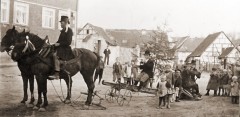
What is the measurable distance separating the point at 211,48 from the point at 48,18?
300 centimetres

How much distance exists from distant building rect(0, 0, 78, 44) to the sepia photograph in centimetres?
1

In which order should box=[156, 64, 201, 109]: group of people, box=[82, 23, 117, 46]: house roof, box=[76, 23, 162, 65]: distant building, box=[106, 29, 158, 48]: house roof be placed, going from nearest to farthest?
1. box=[82, 23, 117, 46]: house roof
2. box=[76, 23, 162, 65]: distant building
3. box=[156, 64, 201, 109]: group of people
4. box=[106, 29, 158, 48]: house roof

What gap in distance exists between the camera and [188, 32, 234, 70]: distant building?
242 inches

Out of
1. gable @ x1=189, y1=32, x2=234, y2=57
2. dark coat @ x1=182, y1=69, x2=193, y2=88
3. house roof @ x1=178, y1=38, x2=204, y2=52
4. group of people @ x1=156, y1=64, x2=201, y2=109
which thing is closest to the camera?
group of people @ x1=156, y1=64, x2=201, y2=109

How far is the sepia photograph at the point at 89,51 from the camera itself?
14.5 ft

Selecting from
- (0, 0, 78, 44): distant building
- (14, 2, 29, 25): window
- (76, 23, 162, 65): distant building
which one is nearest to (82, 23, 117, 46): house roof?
(76, 23, 162, 65): distant building

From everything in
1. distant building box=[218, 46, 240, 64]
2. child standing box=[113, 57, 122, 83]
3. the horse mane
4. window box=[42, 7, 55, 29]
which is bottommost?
child standing box=[113, 57, 122, 83]

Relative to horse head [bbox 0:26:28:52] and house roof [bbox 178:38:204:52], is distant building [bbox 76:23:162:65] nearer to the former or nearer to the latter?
house roof [bbox 178:38:204:52]

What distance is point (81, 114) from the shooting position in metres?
4.38

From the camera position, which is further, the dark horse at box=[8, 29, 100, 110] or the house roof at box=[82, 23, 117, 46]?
the house roof at box=[82, 23, 117, 46]

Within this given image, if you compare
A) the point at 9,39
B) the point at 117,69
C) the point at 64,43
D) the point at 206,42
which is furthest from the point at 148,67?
the point at 9,39

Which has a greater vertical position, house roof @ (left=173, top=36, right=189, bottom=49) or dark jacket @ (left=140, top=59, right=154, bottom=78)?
house roof @ (left=173, top=36, right=189, bottom=49)

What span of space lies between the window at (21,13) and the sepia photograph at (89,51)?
0.5 inches

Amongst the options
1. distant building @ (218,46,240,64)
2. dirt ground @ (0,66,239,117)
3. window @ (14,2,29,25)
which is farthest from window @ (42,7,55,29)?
distant building @ (218,46,240,64)
